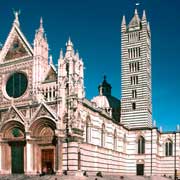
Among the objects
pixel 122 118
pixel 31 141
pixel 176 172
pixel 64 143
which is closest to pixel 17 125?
pixel 31 141

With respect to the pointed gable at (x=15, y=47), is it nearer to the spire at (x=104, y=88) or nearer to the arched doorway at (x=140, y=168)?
the arched doorway at (x=140, y=168)

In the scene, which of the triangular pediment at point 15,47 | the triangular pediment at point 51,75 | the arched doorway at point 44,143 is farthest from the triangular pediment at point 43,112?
the triangular pediment at point 15,47

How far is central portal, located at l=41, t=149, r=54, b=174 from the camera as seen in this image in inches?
1473

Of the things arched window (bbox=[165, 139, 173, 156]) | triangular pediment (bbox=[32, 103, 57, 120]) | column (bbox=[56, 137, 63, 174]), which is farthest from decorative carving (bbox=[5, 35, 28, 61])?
arched window (bbox=[165, 139, 173, 156])

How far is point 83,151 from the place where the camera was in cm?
3781

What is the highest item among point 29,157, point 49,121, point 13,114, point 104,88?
point 104,88

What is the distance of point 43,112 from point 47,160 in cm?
490

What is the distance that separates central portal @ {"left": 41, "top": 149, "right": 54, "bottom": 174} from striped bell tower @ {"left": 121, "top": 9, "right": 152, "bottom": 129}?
61.4 feet

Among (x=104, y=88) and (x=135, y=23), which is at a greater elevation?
(x=135, y=23)

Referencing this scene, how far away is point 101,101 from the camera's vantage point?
194 feet

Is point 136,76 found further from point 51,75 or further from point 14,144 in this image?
point 14,144

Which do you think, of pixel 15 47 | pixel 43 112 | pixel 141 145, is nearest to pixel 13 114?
pixel 43 112

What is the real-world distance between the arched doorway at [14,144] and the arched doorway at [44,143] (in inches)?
62.6

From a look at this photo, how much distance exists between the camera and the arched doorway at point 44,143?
37.3 metres
